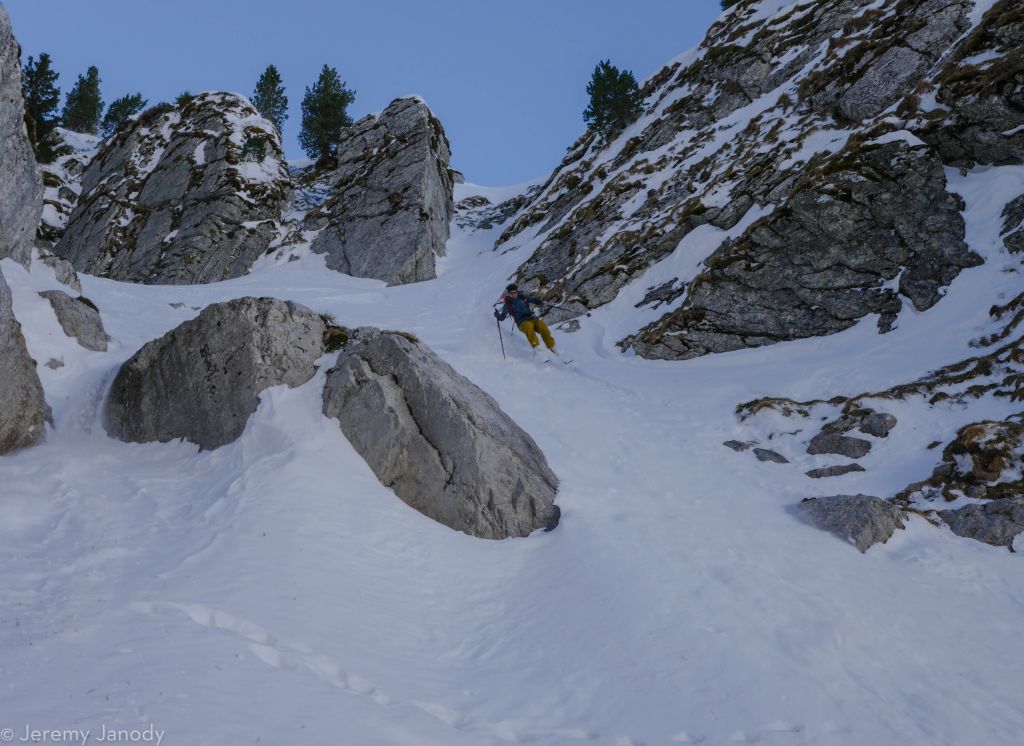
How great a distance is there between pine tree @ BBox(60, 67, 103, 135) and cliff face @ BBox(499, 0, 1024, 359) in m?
58.2

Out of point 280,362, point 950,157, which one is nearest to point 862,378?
point 950,157

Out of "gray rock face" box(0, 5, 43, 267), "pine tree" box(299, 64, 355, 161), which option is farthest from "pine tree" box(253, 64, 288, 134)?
"gray rock face" box(0, 5, 43, 267)

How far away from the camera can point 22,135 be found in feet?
55.4

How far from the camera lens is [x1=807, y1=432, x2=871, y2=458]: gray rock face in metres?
12.7

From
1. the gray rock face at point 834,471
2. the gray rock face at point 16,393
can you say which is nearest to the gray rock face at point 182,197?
the gray rock face at point 16,393

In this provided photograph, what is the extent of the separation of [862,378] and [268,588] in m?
14.5

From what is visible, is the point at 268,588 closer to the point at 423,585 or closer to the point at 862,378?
the point at 423,585

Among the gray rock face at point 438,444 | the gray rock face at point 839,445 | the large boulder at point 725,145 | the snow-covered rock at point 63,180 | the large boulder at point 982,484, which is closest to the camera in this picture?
the large boulder at point 982,484

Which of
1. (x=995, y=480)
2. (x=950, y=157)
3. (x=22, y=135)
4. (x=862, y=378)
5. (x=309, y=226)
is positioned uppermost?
(x=309, y=226)

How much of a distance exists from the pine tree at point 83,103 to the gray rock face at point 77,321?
63871 millimetres

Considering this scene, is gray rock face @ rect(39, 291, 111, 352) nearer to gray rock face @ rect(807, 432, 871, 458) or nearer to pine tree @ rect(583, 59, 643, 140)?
gray rock face @ rect(807, 432, 871, 458)

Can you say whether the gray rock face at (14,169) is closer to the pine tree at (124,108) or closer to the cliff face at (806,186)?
the cliff face at (806,186)

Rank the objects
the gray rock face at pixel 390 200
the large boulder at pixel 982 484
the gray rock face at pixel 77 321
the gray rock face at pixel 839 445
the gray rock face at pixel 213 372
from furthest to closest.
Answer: the gray rock face at pixel 390 200
the gray rock face at pixel 77 321
the gray rock face at pixel 839 445
the gray rock face at pixel 213 372
the large boulder at pixel 982 484

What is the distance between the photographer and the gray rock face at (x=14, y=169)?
15.1 m
